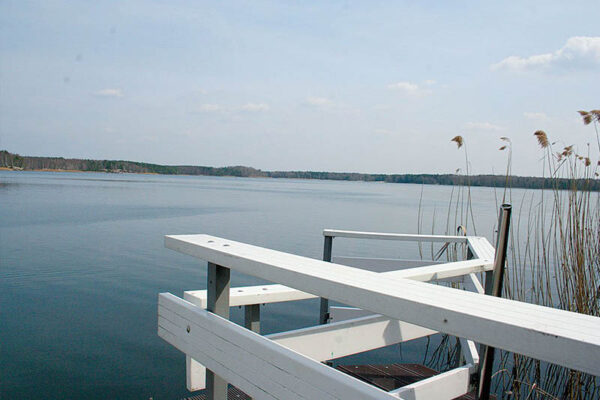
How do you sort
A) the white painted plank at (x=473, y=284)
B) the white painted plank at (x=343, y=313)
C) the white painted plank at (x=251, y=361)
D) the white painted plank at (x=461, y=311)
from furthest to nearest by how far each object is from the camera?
the white painted plank at (x=343, y=313)
the white painted plank at (x=473, y=284)
the white painted plank at (x=251, y=361)
the white painted plank at (x=461, y=311)

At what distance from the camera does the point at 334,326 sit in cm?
165

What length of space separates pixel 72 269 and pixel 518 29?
9.24 m

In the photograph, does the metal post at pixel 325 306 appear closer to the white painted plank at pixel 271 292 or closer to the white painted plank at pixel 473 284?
the white painted plank at pixel 473 284

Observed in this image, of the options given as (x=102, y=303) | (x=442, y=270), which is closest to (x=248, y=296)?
(x=442, y=270)

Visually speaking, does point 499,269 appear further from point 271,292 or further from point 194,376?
point 194,376

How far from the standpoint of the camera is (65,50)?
27531 mm

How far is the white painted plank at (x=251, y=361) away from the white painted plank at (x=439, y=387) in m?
0.60

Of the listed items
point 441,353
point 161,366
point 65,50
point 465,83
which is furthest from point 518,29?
point 65,50

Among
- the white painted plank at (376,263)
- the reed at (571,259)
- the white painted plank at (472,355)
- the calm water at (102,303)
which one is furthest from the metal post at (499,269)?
the calm water at (102,303)

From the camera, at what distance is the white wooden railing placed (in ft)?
2.19

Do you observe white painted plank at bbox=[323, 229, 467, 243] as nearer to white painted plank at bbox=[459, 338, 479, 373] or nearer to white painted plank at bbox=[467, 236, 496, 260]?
white painted plank at bbox=[467, 236, 496, 260]

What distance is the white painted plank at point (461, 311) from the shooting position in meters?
0.62

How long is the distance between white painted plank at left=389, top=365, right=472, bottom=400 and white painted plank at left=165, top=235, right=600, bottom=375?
2.43 feet

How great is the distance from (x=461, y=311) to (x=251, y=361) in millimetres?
640
